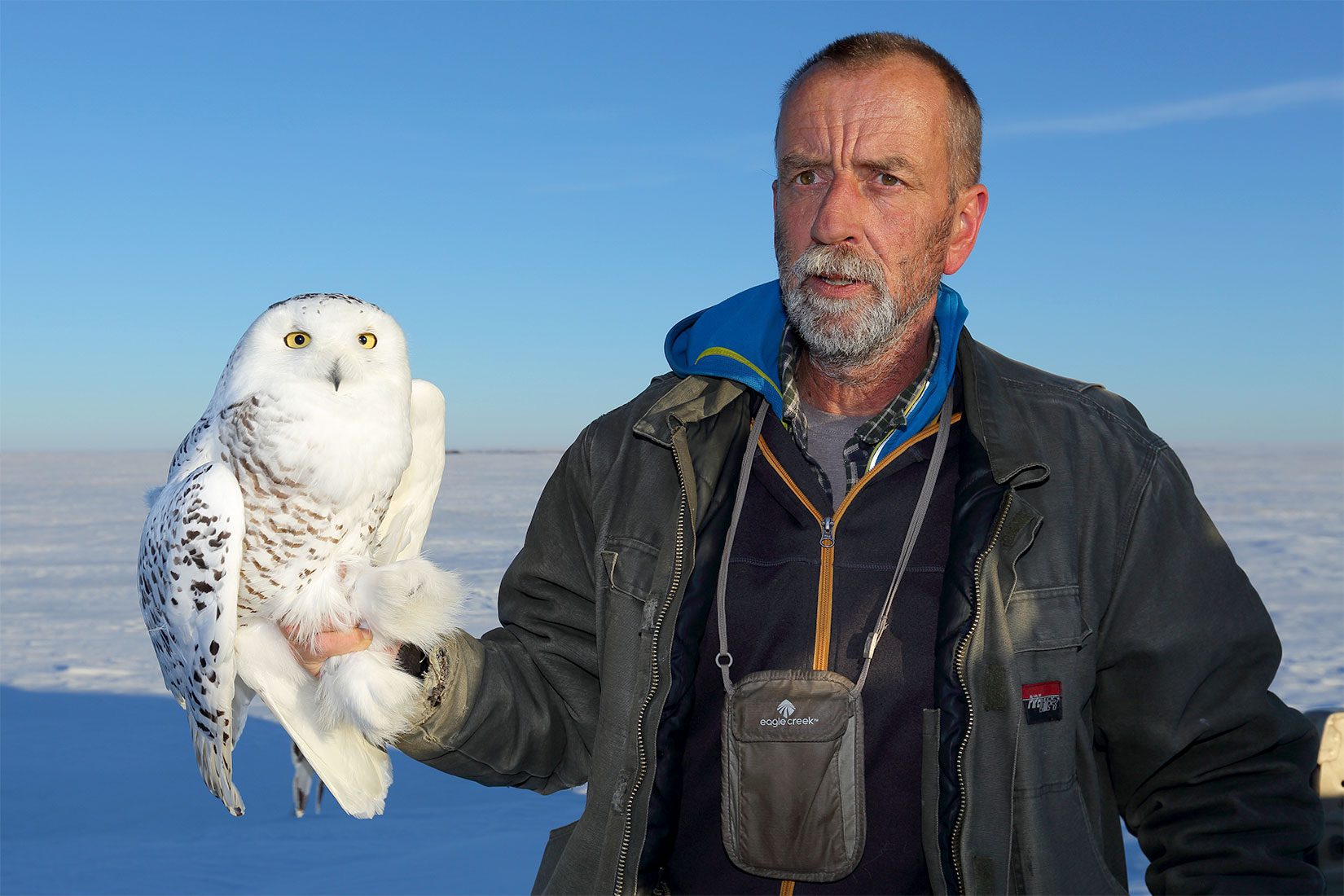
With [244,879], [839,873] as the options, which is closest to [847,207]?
[839,873]

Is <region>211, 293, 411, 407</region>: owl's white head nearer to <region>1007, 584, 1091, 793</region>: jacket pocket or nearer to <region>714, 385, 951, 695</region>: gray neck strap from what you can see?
<region>714, 385, 951, 695</region>: gray neck strap

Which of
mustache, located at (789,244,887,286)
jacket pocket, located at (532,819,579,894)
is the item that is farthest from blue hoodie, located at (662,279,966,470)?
jacket pocket, located at (532,819,579,894)

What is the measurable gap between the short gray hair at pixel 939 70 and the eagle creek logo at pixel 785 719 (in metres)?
1.19

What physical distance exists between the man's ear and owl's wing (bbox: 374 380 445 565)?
4.58 ft

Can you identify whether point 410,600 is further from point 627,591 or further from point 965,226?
point 965,226

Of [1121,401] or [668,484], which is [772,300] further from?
[1121,401]

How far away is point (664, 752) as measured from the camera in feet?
6.19

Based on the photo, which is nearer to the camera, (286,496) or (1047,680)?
(1047,680)

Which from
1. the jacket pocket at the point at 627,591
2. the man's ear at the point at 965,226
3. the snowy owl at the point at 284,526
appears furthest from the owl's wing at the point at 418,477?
the man's ear at the point at 965,226

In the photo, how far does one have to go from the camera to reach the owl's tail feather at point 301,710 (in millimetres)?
2322

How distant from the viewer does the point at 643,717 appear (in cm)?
187

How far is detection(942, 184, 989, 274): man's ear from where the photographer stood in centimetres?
224

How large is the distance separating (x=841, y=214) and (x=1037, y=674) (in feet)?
3.32

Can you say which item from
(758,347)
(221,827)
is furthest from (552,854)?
(221,827)
